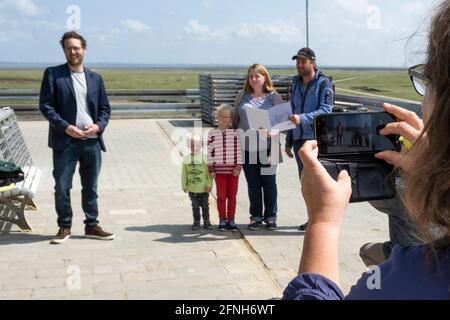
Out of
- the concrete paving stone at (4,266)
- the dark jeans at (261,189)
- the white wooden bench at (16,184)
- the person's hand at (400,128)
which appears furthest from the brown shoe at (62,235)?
the person's hand at (400,128)

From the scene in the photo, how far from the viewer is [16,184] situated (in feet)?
19.8

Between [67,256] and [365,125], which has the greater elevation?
[365,125]

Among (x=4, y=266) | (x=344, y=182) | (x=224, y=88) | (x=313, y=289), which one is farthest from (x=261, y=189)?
(x=224, y=88)

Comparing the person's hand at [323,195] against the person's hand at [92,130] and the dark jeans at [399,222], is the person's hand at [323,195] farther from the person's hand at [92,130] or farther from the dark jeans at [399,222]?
the person's hand at [92,130]

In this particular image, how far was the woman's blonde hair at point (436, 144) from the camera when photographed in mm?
1025

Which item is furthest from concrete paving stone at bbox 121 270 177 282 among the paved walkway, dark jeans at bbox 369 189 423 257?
dark jeans at bbox 369 189 423 257

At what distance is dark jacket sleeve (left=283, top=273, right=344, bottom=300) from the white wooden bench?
195 inches

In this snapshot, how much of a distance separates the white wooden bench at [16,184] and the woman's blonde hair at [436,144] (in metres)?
5.23

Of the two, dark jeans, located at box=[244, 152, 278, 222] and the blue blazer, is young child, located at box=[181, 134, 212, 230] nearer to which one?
dark jeans, located at box=[244, 152, 278, 222]

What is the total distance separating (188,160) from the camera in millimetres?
5930

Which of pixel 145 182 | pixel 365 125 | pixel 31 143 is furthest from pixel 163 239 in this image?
pixel 31 143

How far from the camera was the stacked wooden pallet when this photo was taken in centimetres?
1655
